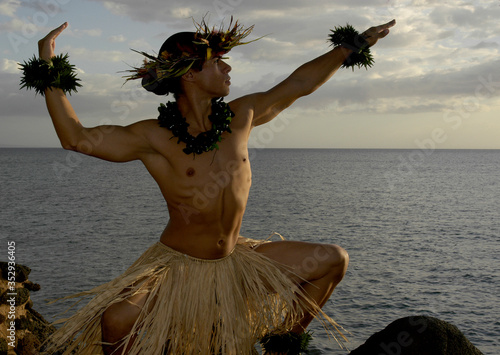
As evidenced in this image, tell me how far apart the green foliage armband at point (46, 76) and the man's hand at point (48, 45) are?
39 millimetres

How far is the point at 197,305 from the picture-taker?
11.2 feet

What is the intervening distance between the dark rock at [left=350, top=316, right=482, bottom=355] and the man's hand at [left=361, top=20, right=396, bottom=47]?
2017 mm

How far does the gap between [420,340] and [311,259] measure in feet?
2.75

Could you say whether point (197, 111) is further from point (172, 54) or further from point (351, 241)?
point (351, 241)

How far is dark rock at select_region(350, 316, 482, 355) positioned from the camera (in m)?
3.26

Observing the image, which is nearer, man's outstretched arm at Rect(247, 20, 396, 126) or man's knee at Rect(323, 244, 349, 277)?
man's knee at Rect(323, 244, 349, 277)

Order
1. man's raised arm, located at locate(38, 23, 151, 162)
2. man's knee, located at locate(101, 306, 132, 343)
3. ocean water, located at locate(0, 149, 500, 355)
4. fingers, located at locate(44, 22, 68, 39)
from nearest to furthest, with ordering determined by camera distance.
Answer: man's knee, located at locate(101, 306, 132, 343) < man's raised arm, located at locate(38, 23, 151, 162) < fingers, located at locate(44, 22, 68, 39) < ocean water, located at locate(0, 149, 500, 355)

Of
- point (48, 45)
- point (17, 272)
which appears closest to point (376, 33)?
point (48, 45)

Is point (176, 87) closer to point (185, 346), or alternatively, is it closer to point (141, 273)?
point (141, 273)

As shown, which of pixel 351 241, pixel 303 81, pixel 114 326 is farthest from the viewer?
pixel 351 241

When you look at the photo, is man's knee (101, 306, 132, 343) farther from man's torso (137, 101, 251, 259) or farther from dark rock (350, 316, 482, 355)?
dark rock (350, 316, 482, 355)

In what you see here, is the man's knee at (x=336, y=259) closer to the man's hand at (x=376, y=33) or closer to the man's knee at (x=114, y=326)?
the man's knee at (x=114, y=326)

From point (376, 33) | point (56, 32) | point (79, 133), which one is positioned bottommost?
point (79, 133)

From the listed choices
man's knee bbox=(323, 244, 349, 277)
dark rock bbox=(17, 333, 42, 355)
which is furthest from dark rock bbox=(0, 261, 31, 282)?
man's knee bbox=(323, 244, 349, 277)
